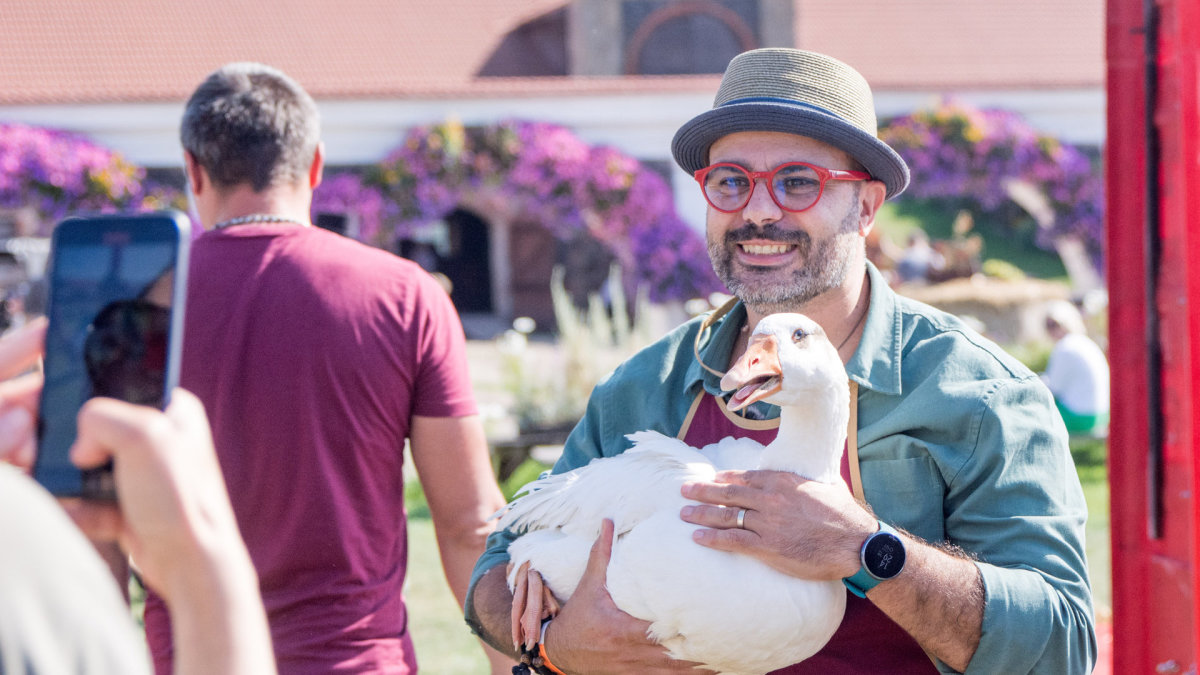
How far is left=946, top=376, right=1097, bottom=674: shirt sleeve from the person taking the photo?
1759mm

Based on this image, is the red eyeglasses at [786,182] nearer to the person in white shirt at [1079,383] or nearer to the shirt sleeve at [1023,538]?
the shirt sleeve at [1023,538]

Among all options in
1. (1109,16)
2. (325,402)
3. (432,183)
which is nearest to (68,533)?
(325,402)

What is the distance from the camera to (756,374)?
5.64 feet

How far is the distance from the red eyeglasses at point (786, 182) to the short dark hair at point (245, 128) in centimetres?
96

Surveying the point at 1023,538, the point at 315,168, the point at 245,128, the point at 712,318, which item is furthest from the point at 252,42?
the point at 1023,538

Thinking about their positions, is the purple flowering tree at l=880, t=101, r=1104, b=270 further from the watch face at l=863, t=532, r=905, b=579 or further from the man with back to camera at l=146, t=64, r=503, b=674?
the watch face at l=863, t=532, r=905, b=579

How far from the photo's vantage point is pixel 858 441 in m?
1.97

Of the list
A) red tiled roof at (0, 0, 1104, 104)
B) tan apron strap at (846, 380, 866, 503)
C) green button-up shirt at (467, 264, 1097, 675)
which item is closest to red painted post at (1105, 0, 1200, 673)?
green button-up shirt at (467, 264, 1097, 675)

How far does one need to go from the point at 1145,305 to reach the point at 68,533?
6.06 feet

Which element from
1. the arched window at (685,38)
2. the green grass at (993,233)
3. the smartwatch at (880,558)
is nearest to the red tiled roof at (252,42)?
the arched window at (685,38)

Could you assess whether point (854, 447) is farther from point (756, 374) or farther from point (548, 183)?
point (548, 183)

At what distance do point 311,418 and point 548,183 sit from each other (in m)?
13.4

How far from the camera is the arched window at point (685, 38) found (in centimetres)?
1828

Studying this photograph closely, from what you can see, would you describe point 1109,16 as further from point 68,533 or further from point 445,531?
point 68,533
